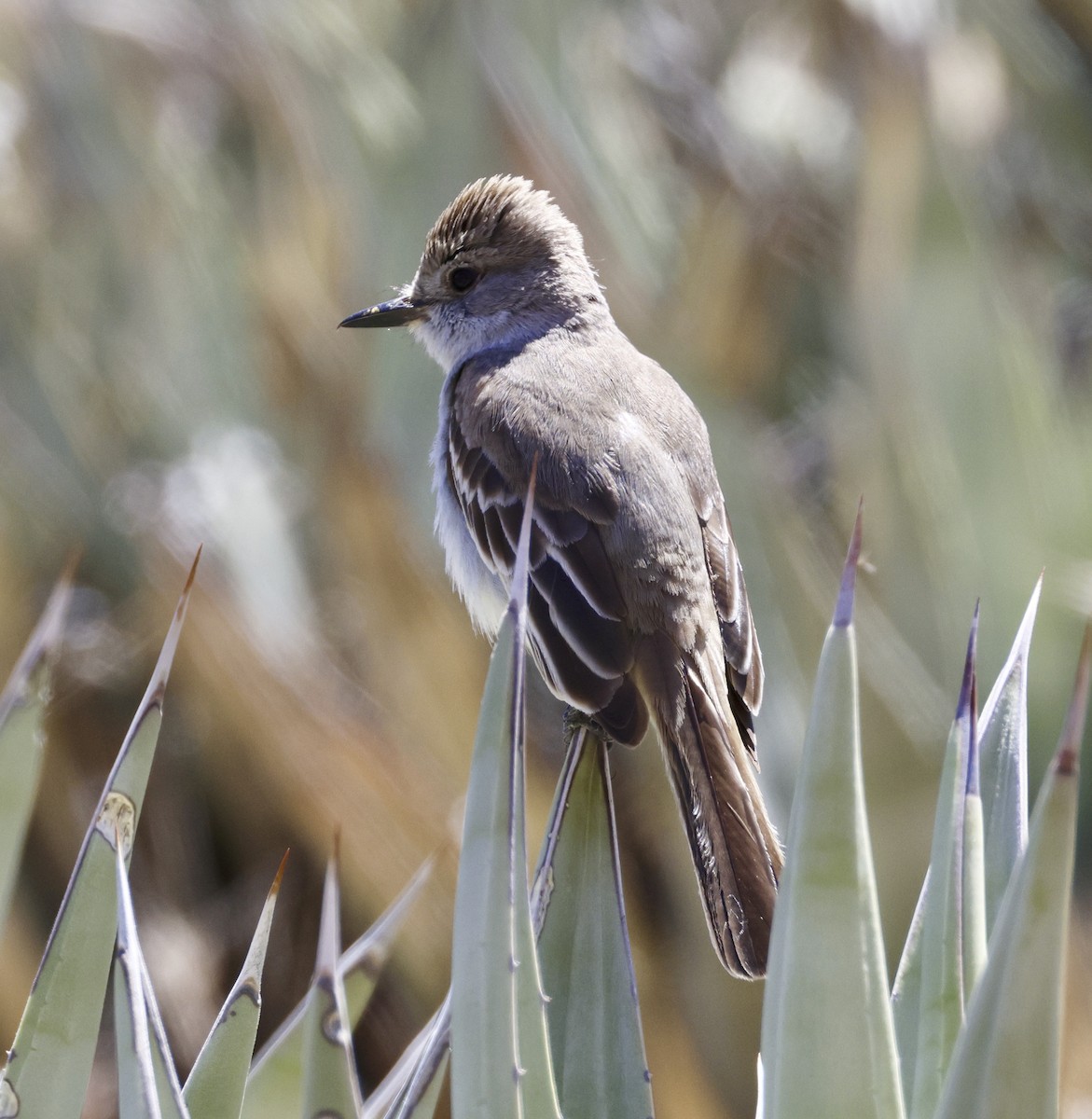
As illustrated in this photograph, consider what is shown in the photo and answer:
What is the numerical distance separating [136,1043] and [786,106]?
594 cm

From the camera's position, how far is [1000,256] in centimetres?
455

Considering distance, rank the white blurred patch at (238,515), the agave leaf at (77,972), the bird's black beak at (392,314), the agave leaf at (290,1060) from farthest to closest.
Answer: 1. the white blurred patch at (238,515)
2. the bird's black beak at (392,314)
3. the agave leaf at (290,1060)
4. the agave leaf at (77,972)

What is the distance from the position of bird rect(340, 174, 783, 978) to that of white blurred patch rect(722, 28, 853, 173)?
9.70 feet

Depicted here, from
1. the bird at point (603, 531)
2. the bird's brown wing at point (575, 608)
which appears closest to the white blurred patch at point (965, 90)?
the bird at point (603, 531)

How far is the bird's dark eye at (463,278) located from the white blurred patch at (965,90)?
1575 millimetres

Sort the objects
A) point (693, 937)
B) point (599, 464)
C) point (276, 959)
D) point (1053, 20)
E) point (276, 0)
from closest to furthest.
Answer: point (599, 464) → point (693, 937) → point (276, 959) → point (276, 0) → point (1053, 20)

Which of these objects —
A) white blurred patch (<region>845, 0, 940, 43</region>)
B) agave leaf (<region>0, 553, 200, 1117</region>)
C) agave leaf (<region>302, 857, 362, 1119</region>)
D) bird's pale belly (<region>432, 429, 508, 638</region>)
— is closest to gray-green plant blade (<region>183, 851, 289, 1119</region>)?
agave leaf (<region>0, 553, 200, 1117</region>)

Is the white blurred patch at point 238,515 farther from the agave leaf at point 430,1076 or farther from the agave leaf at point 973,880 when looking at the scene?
the agave leaf at point 973,880

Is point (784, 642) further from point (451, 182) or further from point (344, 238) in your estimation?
point (344, 238)

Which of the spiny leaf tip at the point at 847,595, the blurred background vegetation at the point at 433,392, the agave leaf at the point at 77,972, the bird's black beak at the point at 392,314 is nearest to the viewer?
the spiny leaf tip at the point at 847,595

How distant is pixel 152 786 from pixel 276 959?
79 cm

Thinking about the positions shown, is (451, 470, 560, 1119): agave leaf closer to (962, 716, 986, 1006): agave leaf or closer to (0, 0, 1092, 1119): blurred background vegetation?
(962, 716, 986, 1006): agave leaf

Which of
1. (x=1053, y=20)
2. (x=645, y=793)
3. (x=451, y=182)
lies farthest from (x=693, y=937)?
(x=1053, y=20)

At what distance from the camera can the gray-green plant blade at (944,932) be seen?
1693 millimetres
